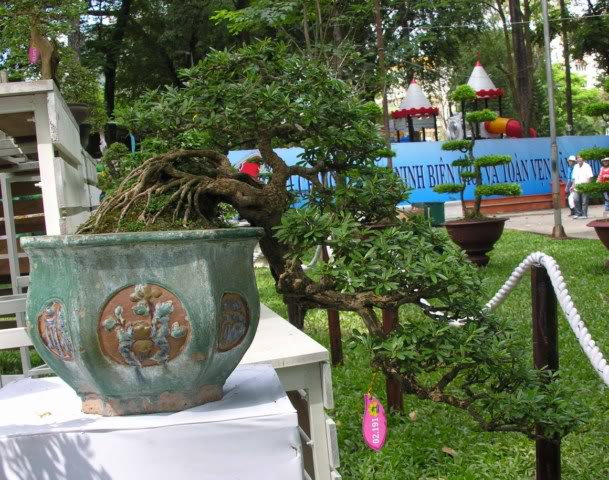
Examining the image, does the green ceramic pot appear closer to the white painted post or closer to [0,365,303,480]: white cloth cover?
[0,365,303,480]: white cloth cover

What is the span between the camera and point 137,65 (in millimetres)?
23625

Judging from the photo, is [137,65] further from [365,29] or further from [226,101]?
[226,101]

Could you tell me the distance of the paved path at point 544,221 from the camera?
45.9ft

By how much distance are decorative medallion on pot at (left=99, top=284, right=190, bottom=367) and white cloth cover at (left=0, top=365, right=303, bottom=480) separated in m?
0.17

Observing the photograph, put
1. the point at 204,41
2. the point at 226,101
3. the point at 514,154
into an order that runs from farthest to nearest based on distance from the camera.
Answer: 1. the point at 204,41
2. the point at 514,154
3. the point at 226,101

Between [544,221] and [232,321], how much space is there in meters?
15.8

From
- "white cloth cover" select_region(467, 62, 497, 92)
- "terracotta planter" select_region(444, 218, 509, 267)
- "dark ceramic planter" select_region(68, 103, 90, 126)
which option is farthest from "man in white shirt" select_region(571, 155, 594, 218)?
"dark ceramic planter" select_region(68, 103, 90, 126)

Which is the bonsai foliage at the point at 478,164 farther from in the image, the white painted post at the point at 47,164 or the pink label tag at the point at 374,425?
the pink label tag at the point at 374,425

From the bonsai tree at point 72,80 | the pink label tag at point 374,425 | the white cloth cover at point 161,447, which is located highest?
the bonsai tree at point 72,80

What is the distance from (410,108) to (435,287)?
19016mm

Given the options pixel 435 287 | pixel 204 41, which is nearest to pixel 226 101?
pixel 435 287

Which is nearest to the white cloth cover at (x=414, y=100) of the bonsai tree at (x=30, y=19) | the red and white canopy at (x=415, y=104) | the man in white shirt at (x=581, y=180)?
the red and white canopy at (x=415, y=104)

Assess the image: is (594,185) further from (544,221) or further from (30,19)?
(544,221)

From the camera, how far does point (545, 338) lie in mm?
2521
